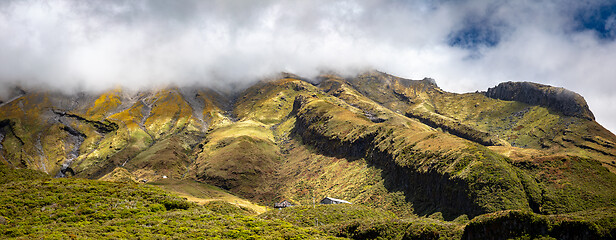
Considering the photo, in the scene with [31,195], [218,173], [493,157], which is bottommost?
[218,173]

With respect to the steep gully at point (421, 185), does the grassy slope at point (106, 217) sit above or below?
below

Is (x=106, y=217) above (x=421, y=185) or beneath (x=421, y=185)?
beneath

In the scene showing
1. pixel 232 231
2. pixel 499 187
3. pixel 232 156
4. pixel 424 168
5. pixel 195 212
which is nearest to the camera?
pixel 232 231

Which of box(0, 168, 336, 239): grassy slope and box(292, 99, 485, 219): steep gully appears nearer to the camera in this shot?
box(0, 168, 336, 239): grassy slope

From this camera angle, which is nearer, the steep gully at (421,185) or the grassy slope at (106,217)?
the grassy slope at (106,217)

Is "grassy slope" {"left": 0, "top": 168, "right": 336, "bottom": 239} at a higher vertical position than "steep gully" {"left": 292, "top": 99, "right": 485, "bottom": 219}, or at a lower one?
lower

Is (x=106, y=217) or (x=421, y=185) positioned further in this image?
(x=421, y=185)

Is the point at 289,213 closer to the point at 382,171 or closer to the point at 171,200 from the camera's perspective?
the point at 171,200

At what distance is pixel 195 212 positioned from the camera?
54000 millimetres

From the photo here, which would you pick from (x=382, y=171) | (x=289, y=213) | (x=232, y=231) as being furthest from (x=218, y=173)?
(x=232, y=231)

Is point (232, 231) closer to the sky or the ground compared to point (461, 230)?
closer to the ground

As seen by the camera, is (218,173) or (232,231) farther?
(218,173)

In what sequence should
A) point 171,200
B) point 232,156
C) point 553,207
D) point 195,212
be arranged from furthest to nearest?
point 232,156 < point 553,207 < point 171,200 < point 195,212

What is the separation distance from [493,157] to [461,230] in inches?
1883
